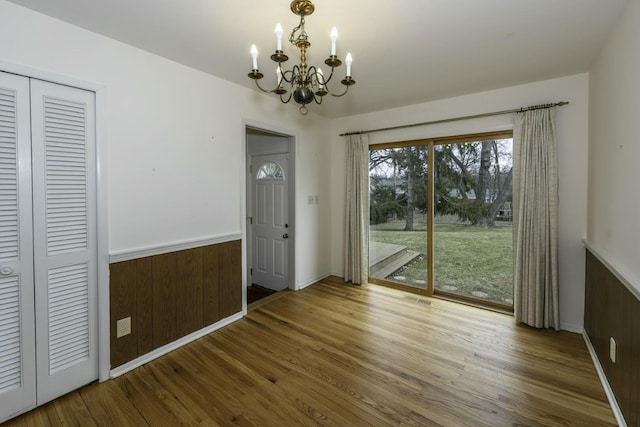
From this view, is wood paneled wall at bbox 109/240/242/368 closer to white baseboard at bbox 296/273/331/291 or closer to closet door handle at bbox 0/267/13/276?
closet door handle at bbox 0/267/13/276

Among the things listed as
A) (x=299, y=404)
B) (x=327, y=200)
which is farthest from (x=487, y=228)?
(x=299, y=404)

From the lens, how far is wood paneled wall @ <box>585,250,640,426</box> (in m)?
1.55

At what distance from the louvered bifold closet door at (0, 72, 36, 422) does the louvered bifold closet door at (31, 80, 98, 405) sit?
0.04 m

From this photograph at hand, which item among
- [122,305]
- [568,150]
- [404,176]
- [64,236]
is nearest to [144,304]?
[122,305]

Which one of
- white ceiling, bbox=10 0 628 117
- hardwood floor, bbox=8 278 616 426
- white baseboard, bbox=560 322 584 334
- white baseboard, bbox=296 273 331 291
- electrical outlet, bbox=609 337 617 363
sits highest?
white ceiling, bbox=10 0 628 117

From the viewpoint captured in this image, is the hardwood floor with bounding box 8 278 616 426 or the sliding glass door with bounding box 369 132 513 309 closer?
the hardwood floor with bounding box 8 278 616 426

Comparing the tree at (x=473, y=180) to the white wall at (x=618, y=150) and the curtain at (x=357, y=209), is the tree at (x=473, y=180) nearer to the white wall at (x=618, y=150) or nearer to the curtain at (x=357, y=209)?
the white wall at (x=618, y=150)

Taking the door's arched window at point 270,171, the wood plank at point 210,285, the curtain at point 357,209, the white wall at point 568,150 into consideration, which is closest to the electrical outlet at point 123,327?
the wood plank at point 210,285

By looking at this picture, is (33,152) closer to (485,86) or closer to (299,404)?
(299,404)

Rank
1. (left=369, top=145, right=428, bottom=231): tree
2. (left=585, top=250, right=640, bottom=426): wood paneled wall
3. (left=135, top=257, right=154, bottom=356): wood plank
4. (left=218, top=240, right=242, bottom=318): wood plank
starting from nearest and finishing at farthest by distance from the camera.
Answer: (left=585, top=250, right=640, bottom=426): wood paneled wall
(left=135, top=257, right=154, bottom=356): wood plank
(left=218, top=240, right=242, bottom=318): wood plank
(left=369, top=145, right=428, bottom=231): tree

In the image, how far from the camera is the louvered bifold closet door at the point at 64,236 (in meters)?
1.83

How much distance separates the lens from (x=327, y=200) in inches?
174

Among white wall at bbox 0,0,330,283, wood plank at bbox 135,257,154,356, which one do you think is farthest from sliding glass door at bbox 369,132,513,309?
wood plank at bbox 135,257,154,356

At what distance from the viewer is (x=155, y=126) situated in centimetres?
236
